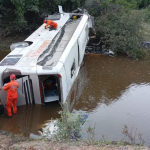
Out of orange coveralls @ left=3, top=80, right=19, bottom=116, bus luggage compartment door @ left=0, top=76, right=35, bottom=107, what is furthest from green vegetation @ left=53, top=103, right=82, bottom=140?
bus luggage compartment door @ left=0, top=76, right=35, bottom=107

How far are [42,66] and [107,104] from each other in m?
2.75

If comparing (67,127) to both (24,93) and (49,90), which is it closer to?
(24,93)

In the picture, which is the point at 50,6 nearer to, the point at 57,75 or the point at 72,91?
the point at 72,91

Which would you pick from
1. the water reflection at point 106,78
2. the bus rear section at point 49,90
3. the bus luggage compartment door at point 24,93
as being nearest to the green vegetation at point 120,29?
the water reflection at point 106,78

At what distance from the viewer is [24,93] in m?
7.55

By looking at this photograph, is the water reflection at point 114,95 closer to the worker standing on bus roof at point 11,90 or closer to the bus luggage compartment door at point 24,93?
the bus luggage compartment door at point 24,93

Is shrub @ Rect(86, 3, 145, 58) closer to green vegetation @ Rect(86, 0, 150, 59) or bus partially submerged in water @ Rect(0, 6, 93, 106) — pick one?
green vegetation @ Rect(86, 0, 150, 59)

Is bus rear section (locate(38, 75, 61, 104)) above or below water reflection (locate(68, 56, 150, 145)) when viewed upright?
above

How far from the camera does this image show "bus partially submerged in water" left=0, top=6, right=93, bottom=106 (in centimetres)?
723

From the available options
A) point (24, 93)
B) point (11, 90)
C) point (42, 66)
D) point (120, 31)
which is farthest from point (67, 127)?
point (120, 31)

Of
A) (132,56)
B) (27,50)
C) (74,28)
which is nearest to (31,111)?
(27,50)

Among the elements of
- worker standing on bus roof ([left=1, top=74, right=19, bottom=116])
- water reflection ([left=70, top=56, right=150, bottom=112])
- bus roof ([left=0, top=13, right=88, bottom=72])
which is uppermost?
bus roof ([left=0, top=13, right=88, bottom=72])

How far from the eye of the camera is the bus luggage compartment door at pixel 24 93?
729 cm

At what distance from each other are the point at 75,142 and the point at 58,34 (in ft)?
20.6
